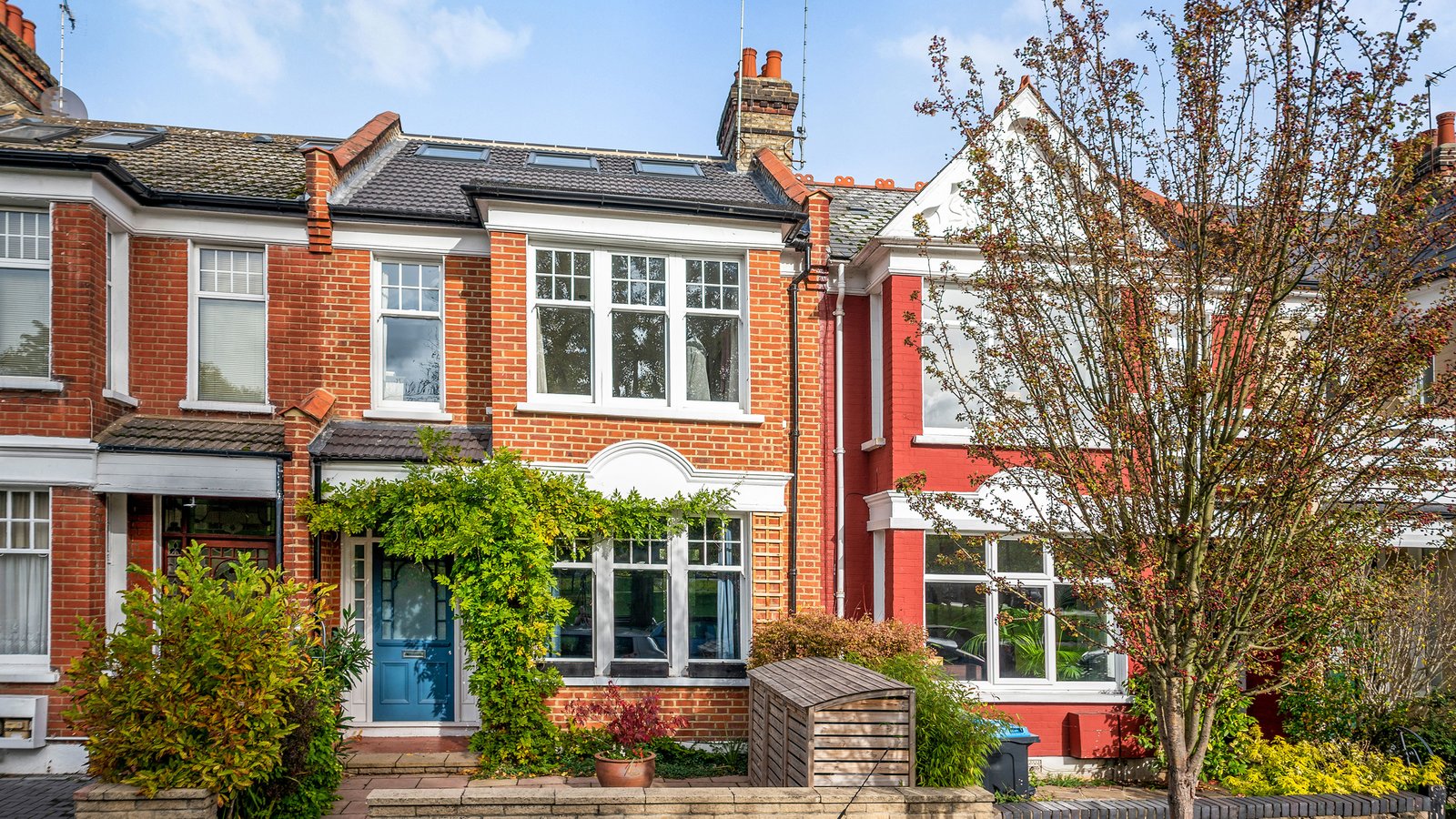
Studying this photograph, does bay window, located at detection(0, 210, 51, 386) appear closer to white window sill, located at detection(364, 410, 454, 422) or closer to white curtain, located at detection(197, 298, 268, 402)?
white curtain, located at detection(197, 298, 268, 402)

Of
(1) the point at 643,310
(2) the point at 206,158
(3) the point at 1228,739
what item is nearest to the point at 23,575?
(2) the point at 206,158

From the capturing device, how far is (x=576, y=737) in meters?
10.5

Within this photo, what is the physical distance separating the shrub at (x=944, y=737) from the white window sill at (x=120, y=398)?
27.9 feet

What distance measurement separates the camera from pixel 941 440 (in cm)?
1154

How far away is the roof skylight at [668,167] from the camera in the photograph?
567 inches

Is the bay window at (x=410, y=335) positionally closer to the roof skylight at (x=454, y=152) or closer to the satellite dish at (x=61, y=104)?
the roof skylight at (x=454, y=152)

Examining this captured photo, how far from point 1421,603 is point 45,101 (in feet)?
64.8

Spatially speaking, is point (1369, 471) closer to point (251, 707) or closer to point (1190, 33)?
point (1190, 33)

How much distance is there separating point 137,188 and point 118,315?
1.40 metres

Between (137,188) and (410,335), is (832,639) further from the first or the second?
(137,188)

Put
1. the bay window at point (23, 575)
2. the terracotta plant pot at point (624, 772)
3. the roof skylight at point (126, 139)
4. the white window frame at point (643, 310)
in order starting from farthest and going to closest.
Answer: the roof skylight at point (126, 139) < the white window frame at point (643, 310) < the bay window at point (23, 575) < the terracotta plant pot at point (624, 772)

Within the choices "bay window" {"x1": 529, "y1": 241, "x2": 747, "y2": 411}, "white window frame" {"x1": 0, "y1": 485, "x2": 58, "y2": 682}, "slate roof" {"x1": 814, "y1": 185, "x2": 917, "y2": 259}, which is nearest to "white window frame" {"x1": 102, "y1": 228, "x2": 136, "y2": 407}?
"white window frame" {"x1": 0, "y1": 485, "x2": 58, "y2": 682}

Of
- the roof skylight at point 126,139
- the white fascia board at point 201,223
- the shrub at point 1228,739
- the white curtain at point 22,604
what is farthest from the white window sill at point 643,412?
the roof skylight at point 126,139

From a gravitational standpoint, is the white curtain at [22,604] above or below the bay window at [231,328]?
below
